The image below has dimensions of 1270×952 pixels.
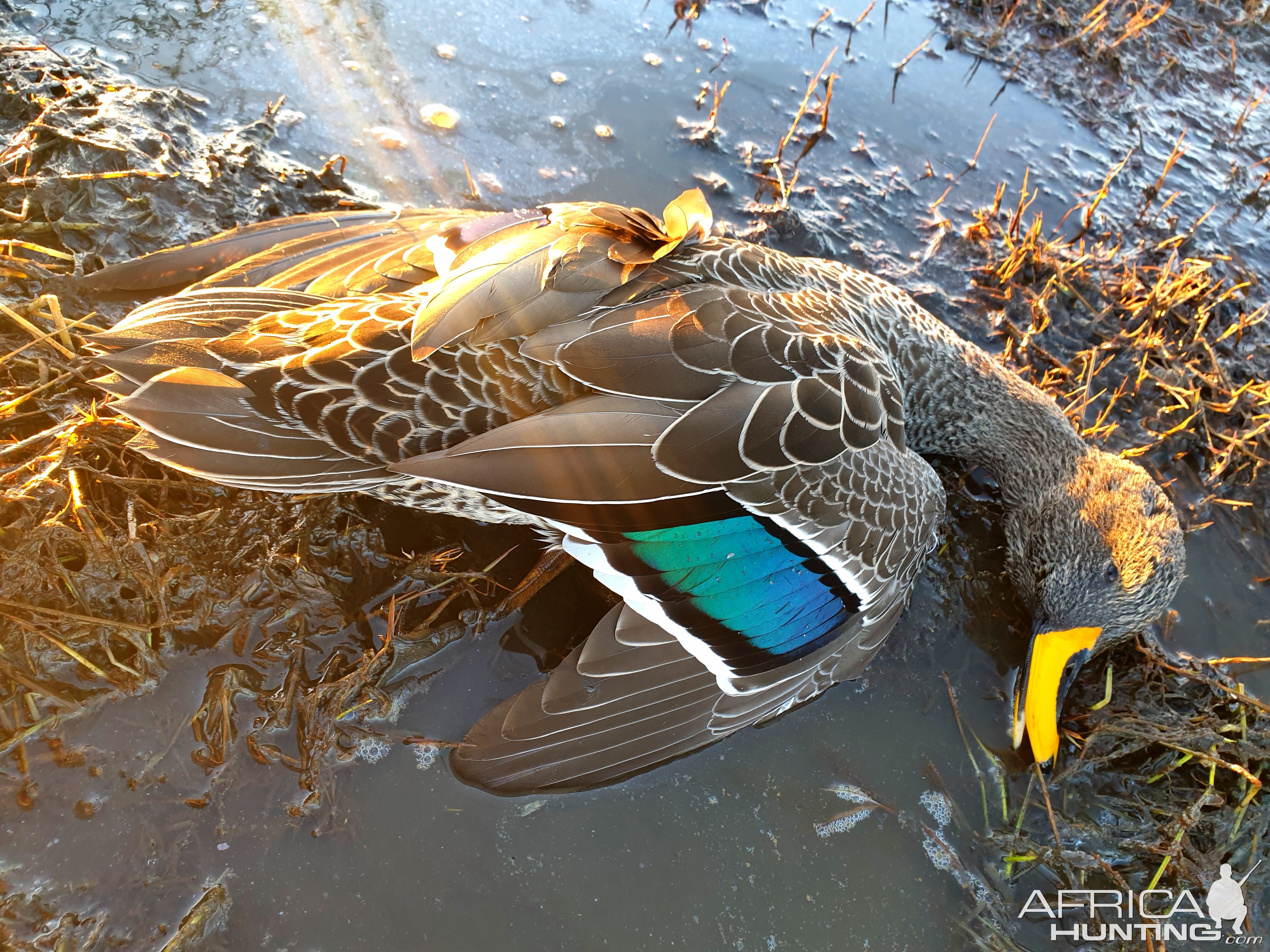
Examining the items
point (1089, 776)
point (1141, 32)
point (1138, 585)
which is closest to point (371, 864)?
point (1089, 776)

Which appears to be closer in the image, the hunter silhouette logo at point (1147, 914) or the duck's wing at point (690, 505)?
the duck's wing at point (690, 505)

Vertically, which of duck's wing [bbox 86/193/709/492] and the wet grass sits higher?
the wet grass

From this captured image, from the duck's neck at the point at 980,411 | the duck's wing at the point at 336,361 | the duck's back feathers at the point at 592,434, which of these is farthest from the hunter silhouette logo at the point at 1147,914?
the duck's wing at the point at 336,361

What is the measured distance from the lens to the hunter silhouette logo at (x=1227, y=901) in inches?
86.4

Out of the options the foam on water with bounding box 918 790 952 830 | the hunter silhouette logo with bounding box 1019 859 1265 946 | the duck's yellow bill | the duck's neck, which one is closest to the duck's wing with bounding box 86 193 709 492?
the duck's neck

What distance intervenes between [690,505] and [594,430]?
315 mm

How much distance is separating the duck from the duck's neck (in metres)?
0.49

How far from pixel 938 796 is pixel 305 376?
88.3 inches

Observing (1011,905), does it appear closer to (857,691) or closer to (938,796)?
(938,796)

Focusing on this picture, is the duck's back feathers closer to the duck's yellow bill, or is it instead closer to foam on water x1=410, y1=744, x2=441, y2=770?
foam on water x1=410, y1=744, x2=441, y2=770

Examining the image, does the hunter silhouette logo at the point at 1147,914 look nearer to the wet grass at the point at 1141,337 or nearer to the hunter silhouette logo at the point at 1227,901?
the hunter silhouette logo at the point at 1227,901

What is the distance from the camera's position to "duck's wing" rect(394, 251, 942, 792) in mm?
1745

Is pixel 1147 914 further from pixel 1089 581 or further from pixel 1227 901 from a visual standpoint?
pixel 1089 581

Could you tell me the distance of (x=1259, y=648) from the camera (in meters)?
2.78
